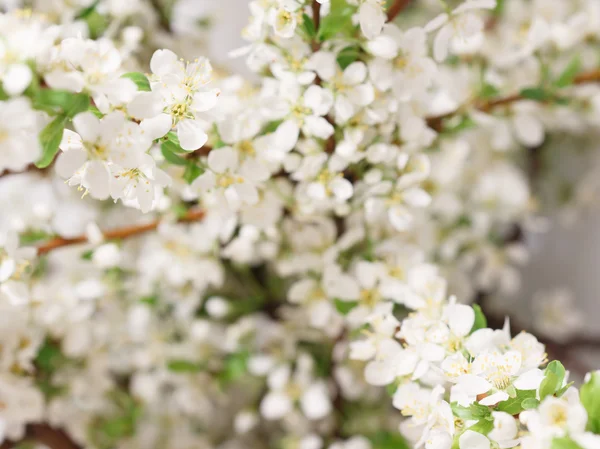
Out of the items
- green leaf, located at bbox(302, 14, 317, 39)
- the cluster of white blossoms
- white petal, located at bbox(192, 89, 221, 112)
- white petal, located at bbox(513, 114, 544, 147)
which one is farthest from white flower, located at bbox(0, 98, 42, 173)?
white petal, located at bbox(513, 114, 544, 147)

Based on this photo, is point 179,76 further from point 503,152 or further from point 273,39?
point 503,152

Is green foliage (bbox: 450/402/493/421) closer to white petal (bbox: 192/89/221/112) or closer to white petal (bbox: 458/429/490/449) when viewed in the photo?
white petal (bbox: 458/429/490/449)

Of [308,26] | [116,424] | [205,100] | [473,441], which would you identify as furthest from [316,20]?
[116,424]

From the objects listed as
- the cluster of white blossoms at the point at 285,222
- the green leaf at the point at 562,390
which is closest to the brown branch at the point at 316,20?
the cluster of white blossoms at the point at 285,222

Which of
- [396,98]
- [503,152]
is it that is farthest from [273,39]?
[503,152]

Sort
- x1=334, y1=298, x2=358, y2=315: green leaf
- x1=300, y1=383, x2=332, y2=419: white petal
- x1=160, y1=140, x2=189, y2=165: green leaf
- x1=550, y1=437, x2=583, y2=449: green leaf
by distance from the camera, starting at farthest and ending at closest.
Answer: x1=300, y1=383, x2=332, y2=419: white petal → x1=334, y1=298, x2=358, y2=315: green leaf → x1=160, y1=140, x2=189, y2=165: green leaf → x1=550, y1=437, x2=583, y2=449: green leaf

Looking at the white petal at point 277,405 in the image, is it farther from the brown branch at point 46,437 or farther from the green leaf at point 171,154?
the green leaf at point 171,154
